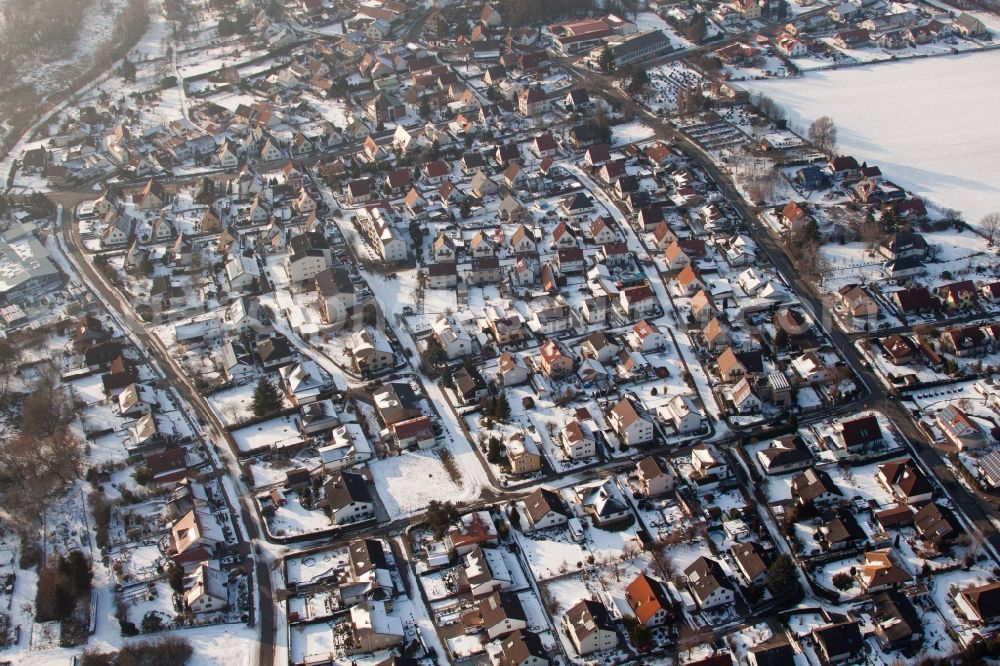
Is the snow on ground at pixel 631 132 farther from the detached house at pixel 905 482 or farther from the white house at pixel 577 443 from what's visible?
the detached house at pixel 905 482

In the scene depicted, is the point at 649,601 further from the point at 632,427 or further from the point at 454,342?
the point at 454,342

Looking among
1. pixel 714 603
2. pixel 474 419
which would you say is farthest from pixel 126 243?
pixel 714 603

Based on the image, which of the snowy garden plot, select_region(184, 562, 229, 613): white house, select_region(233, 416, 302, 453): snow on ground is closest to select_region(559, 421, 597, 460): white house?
the snowy garden plot

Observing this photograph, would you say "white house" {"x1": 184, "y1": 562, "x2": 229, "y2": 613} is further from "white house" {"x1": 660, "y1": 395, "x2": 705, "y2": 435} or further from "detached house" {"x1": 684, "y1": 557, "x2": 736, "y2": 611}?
"white house" {"x1": 660, "y1": 395, "x2": 705, "y2": 435}

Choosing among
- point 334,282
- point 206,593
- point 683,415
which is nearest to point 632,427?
point 683,415

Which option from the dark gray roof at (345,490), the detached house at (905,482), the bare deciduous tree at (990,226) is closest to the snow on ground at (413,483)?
the dark gray roof at (345,490)

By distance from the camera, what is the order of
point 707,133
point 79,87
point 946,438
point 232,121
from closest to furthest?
point 946,438
point 707,133
point 232,121
point 79,87

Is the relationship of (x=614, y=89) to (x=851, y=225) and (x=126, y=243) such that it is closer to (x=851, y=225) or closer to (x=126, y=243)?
(x=851, y=225)
